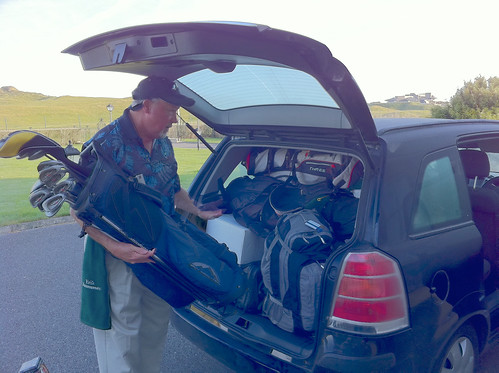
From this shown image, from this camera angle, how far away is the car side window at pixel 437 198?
1911mm

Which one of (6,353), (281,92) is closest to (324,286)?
(281,92)

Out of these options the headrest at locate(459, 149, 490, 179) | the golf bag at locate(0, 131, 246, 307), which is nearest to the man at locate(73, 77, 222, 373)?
the golf bag at locate(0, 131, 246, 307)

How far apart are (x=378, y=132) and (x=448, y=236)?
0.63 m

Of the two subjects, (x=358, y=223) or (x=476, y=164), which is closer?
(x=358, y=223)

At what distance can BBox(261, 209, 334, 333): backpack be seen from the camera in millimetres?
1948

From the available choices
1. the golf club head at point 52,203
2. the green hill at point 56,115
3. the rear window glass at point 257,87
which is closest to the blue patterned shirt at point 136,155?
the golf club head at point 52,203

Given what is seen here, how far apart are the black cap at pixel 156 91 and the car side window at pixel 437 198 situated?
4.27ft

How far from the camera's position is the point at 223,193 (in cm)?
311

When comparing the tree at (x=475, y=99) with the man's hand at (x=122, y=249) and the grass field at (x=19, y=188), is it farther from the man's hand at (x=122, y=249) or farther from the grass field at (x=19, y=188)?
the man's hand at (x=122, y=249)

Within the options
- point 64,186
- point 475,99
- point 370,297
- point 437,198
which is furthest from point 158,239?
point 475,99

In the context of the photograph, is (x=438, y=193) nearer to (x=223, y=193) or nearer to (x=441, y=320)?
(x=441, y=320)

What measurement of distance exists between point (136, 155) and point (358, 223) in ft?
3.78

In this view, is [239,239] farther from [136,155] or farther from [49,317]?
[49,317]

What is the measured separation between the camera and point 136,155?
6.73 feet
